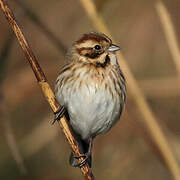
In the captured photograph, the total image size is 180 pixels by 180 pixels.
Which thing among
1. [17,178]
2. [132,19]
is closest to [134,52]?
[132,19]

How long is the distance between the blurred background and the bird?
0.94m

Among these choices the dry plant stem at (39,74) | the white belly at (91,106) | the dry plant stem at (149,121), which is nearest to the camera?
the dry plant stem at (39,74)

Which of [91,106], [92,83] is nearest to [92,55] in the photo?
[92,83]

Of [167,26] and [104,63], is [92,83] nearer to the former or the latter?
[104,63]

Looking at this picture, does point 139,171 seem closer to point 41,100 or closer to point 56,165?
point 56,165

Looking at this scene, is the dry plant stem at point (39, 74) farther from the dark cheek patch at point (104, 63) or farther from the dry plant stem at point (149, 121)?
the dark cheek patch at point (104, 63)

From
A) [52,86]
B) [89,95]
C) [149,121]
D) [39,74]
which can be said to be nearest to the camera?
[39,74]

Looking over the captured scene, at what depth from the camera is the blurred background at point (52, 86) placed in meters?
4.26

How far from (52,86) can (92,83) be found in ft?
4.90

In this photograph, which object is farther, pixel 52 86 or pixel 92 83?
pixel 52 86

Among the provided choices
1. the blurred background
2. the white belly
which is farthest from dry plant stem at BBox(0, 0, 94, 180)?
the blurred background

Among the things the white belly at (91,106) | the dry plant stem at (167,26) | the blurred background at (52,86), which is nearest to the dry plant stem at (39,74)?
the white belly at (91,106)

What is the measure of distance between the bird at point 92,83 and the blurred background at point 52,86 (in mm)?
937

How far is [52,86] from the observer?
176 inches
